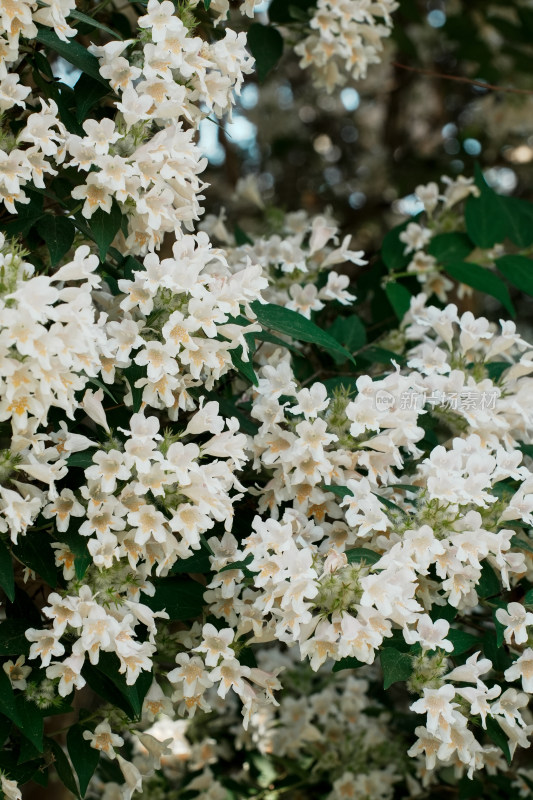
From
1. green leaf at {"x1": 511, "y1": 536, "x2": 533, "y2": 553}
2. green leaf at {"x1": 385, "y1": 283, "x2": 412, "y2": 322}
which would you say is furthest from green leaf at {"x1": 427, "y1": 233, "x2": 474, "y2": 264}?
green leaf at {"x1": 511, "y1": 536, "x2": 533, "y2": 553}

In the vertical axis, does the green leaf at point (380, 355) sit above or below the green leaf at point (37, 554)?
below

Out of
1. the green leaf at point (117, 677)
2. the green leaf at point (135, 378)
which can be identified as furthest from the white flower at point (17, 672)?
the green leaf at point (135, 378)

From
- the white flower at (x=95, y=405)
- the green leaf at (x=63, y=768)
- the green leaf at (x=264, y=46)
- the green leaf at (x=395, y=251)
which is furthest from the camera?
the green leaf at (x=395, y=251)

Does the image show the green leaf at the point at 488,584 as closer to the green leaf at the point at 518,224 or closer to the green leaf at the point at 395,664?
the green leaf at the point at 395,664

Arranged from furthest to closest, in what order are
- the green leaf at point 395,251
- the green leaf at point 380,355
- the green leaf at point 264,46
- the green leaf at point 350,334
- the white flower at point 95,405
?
the green leaf at point 395,251
the green leaf at point 264,46
the green leaf at point 350,334
the green leaf at point 380,355
the white flower at point 95,405

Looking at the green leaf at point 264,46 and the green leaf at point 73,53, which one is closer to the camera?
the green leaf at point 73,53

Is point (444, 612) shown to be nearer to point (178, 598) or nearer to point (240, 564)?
point (240, 564)

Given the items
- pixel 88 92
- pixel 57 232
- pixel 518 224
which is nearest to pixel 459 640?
pixel 57 232
